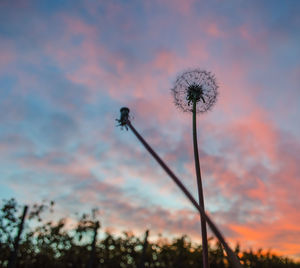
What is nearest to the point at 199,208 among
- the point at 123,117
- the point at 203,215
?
the point at 203,215

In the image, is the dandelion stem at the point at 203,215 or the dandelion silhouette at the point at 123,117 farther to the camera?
the dandelion silhouette at the point at 123,117

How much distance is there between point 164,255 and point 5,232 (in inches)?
921

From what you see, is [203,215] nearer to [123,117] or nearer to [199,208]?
[199,208]

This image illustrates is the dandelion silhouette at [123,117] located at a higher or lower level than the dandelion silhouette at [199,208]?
higher

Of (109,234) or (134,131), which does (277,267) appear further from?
(134,131)

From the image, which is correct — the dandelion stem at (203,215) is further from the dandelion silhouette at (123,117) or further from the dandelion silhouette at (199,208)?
the dandelion silhouette at (123,117)

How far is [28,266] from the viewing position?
38031mm

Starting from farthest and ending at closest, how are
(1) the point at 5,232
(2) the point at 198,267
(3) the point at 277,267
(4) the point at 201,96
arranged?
(2) the point at 198,267 → (3) the point at 277,267 → (1) the point at 5,232 → (4) the point at 201,96

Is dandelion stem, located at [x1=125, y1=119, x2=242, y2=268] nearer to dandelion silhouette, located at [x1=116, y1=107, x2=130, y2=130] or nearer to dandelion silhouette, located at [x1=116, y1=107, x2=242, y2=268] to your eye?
dandelion silhouette, located at [x1=116, y1=107, x2=242, y2=268]

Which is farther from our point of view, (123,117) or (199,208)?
(123,117)

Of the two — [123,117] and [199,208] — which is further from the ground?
[123,117]

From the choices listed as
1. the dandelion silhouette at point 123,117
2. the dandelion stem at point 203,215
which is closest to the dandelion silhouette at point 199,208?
the dandelion stem at point 203,215

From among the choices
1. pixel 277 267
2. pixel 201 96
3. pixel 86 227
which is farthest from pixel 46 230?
pixel 201 96

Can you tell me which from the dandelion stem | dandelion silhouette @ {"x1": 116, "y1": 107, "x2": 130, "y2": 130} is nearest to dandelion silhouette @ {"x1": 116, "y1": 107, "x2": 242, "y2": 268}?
the dandelion stem
